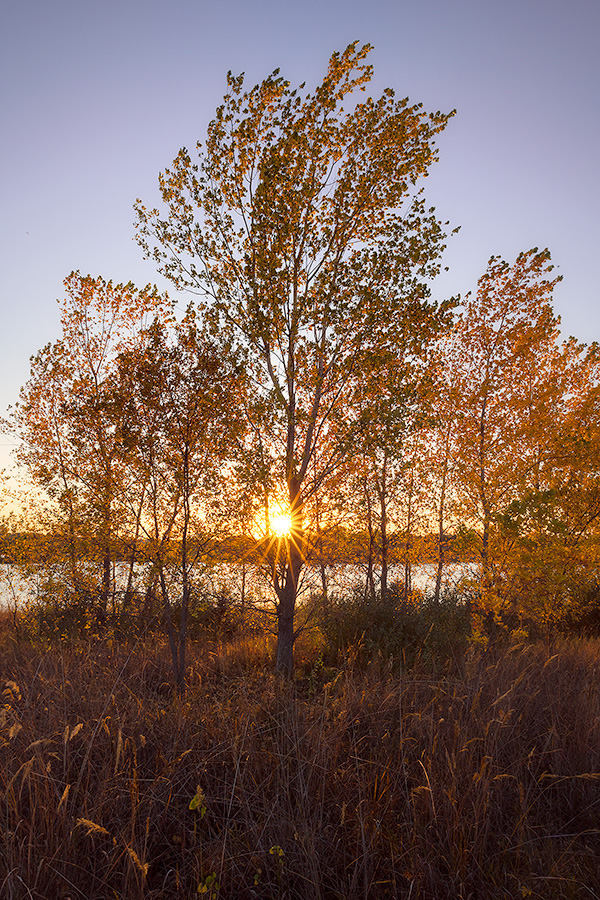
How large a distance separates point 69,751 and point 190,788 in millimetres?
920

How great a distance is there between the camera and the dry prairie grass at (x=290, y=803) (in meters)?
2.73

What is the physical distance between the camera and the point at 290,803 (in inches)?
129

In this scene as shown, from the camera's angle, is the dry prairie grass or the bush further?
the bush

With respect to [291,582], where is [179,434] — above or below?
above

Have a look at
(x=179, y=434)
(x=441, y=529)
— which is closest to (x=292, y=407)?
(x=179, y=434)

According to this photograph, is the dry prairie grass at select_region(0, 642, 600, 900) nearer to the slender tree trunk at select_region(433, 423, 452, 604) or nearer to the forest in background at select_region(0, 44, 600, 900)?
the forest in background at select_region(0, 44, 600, 900)

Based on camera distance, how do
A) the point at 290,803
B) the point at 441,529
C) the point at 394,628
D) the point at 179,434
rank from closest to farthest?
the point at 290,803
the point at 179,434
the point at 394,628
the point at 441,529

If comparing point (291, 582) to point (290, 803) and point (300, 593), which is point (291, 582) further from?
point (290, 803)

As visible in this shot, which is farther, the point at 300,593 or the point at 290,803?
the point at 300,593

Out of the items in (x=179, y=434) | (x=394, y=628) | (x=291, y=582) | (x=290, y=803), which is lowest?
(x=394, y=628)

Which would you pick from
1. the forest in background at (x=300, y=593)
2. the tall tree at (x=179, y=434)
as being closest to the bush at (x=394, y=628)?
the forest in background at (x=300, y=593)

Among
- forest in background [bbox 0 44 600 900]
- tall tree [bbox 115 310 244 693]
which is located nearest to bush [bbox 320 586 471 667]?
forest in background [bbox 0 44 600 900]

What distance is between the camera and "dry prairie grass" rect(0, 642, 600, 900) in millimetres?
2734

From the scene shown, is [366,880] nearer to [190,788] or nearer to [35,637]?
[190,788]
